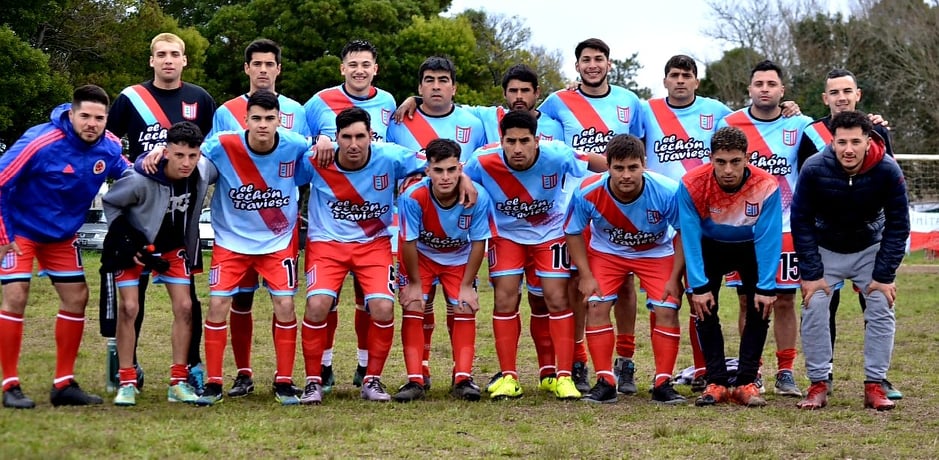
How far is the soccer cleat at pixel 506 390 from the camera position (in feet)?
26.4

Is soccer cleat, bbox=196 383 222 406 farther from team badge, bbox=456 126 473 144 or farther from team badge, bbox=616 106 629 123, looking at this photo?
team badge, bbox=616 106 629 123

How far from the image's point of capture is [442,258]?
8219 mm

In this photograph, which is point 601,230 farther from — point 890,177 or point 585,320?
point 890,177

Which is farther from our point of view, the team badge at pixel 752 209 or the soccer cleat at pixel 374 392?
the soccer cleat at pixel 374 392

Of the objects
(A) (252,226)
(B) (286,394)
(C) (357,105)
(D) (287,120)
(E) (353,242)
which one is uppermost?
(C) (357,105)

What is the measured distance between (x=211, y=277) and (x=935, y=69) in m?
40.9

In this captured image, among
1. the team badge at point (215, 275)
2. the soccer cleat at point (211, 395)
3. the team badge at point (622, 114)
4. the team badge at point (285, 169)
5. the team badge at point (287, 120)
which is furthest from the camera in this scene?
the team badge at point (622, 114)

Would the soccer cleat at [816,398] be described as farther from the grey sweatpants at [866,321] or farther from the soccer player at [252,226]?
the soccer player at [252,226]

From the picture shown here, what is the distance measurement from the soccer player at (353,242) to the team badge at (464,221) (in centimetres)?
53

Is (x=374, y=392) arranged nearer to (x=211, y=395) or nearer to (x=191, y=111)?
(x=211, y=395)

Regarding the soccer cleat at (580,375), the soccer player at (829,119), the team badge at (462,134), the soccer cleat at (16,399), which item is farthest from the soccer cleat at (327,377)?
the soccer player at (829,119)

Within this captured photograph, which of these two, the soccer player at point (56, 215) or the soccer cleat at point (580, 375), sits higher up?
the soccer player at point (56, 215)

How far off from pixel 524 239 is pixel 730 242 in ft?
4.90

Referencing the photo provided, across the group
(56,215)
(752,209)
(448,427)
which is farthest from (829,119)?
(56,215)
